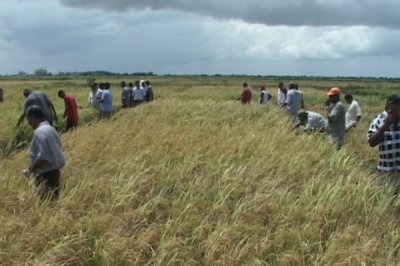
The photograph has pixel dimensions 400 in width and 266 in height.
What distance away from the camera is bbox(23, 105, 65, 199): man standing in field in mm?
6035

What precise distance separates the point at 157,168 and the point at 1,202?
216 centimetres

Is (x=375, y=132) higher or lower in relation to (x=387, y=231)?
higher

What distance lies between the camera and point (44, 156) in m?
6.04

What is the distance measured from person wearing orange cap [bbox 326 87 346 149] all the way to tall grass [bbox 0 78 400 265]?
119 cm

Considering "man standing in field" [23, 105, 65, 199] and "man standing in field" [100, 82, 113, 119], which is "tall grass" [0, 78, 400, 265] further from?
"man standing in field" [100, 82, 113, 119]

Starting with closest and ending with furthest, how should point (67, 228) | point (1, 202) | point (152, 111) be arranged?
point (67, 228), point (1, 202), point (152, 111)

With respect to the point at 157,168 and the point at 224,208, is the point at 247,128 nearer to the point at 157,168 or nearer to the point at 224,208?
the point at 157,168

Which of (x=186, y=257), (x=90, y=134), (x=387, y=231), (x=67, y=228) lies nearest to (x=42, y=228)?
(x=67, y=228)

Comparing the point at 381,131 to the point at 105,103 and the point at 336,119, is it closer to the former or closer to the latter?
the point at 336,119

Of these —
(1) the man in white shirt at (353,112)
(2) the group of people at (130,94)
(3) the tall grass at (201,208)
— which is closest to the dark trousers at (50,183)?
(3) the tall grass at (201,208)

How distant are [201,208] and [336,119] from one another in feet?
15.9

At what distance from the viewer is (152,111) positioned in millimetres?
16125

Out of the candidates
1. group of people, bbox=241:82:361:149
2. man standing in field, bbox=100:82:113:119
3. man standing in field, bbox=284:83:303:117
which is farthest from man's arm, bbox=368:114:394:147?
man standing in field, bbox=100:82:113:119

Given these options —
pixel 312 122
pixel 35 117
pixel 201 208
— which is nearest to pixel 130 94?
pixel 312 122
